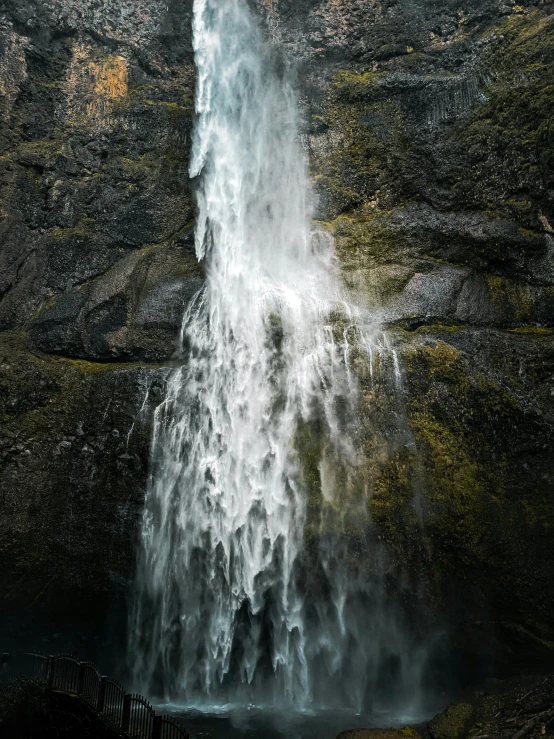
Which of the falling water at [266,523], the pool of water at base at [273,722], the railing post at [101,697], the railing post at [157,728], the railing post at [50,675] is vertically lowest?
the pool of water at base at [273,722]

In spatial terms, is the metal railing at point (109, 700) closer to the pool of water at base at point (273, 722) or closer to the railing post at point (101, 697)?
the railing post at point (101, 697)

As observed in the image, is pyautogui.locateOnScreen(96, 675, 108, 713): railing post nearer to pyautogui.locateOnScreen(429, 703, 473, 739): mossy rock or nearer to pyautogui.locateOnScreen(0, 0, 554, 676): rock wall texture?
pyautogui.locateOnScreen(0, 0, 554, 676): rock wall texture

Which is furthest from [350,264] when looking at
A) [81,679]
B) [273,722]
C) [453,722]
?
[81,679]

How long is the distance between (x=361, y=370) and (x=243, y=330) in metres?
2.72

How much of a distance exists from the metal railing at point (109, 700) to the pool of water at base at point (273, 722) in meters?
0.89

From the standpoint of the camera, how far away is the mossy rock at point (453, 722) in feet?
28.1

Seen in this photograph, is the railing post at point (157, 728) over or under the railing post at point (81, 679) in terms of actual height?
under

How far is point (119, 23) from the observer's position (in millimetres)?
16188

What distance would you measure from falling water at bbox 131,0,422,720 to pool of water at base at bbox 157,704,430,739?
1.69 feet

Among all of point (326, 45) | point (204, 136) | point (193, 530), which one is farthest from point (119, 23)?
point (193, 530)

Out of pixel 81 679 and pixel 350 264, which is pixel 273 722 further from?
pixel 350 264

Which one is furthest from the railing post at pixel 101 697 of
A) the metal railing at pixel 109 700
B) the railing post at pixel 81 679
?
the railing post at pixel 81 679

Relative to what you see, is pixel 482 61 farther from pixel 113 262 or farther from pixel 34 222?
pixel 34 222

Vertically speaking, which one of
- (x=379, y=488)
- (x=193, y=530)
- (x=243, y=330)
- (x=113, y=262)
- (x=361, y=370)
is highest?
(x=113, y=262)
